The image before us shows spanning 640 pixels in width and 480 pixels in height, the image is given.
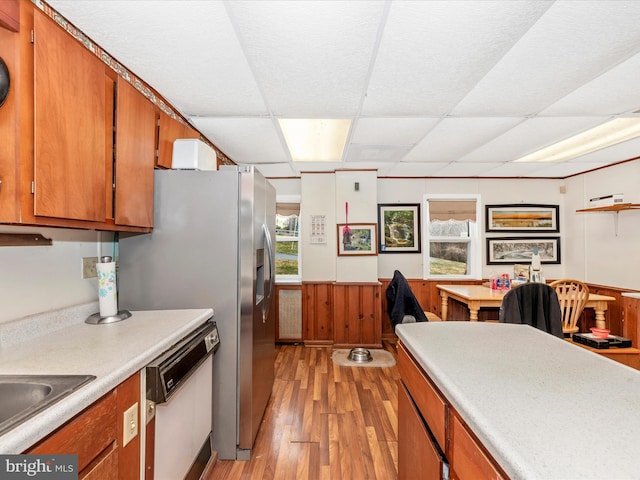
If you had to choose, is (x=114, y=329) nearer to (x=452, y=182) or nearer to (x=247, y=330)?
(x=247, y=330)

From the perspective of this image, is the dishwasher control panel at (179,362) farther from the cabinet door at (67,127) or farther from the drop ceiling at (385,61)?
the drop ceiling at (385,61)

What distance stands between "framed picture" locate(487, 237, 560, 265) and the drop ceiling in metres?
1.99

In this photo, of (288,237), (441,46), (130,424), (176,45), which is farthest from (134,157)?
(288,237)

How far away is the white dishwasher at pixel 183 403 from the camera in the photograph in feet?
4.09

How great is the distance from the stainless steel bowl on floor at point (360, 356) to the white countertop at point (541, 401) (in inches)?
95.2

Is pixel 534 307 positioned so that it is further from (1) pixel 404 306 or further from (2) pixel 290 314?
(2) pixel 290 314

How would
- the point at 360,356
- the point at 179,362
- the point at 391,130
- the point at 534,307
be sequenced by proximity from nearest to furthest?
1. the point at 179,362
2. the point at 534,307
3. the point at 391,130
4. the point at 360,356

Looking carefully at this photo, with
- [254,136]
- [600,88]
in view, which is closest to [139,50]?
[254,136]

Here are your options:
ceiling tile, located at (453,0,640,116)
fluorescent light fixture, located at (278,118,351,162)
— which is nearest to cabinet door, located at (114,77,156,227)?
fluorescent light fixture, located at (278,118,351,162)

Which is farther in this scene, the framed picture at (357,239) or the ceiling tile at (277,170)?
the framed picture at (357,239)

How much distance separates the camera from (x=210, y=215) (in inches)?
75.9

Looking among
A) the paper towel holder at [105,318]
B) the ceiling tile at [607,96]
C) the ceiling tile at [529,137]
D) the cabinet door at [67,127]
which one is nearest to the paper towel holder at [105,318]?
the paper towel holder at [105,318]

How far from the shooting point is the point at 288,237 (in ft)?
14.6

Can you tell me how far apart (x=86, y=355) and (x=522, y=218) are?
520cm
